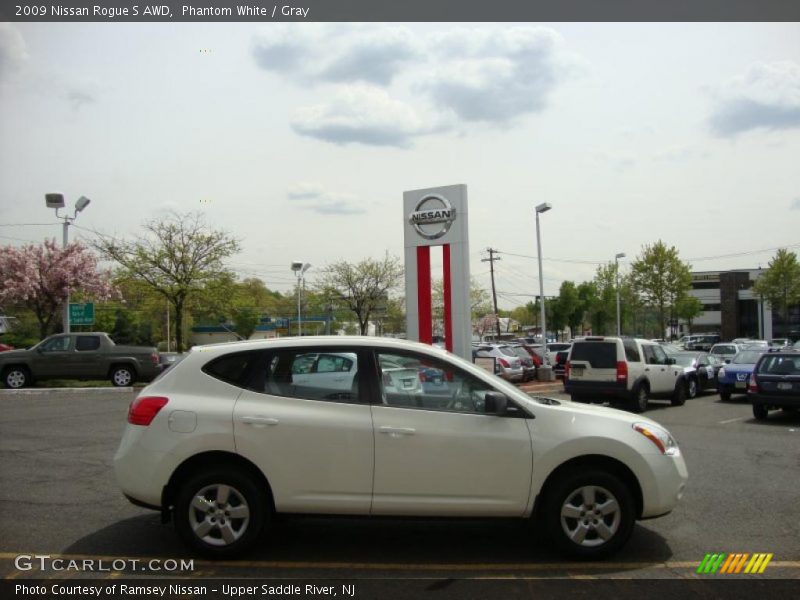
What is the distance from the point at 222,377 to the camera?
18.5 ft

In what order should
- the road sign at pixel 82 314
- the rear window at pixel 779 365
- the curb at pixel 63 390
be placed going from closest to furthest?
the rear window at pixel 779 365 → the curb at pixel 63 390 → the road sign at pixel 82 314

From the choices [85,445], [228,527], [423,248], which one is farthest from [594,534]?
[423,248]

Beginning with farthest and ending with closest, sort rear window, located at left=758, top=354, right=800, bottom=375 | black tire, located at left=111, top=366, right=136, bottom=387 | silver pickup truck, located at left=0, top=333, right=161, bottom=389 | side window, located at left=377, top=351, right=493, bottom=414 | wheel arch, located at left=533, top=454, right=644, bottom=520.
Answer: black tire, located at left=111, top=366, right=136, bottom=387, silver pickup truck, located at left=0, top=333, right=161, bottom=389, rear window, located at left=758, top=354, right=800, bottom=375, side window, located at left=377, top=351, right=493, bottom=414, wheel arch, located at left=533, top=454, right=644, bottom=520

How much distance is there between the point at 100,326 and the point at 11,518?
212ft

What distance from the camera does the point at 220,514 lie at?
533 cm

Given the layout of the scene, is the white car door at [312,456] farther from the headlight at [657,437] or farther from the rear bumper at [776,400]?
the rear bumper at [776,400]

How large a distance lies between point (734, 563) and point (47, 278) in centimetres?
2837

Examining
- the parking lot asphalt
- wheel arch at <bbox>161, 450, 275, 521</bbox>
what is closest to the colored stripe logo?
the parking lot asphalt

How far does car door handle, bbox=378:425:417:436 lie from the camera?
5367 mm

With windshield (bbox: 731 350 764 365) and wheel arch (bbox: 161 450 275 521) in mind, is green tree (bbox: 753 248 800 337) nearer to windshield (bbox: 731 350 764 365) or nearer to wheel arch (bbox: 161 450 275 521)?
windshield (bbox: 731 350 764 365)

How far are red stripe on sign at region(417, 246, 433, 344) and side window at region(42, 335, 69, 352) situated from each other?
1073 centimetres

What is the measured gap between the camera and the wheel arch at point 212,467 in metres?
5.39
